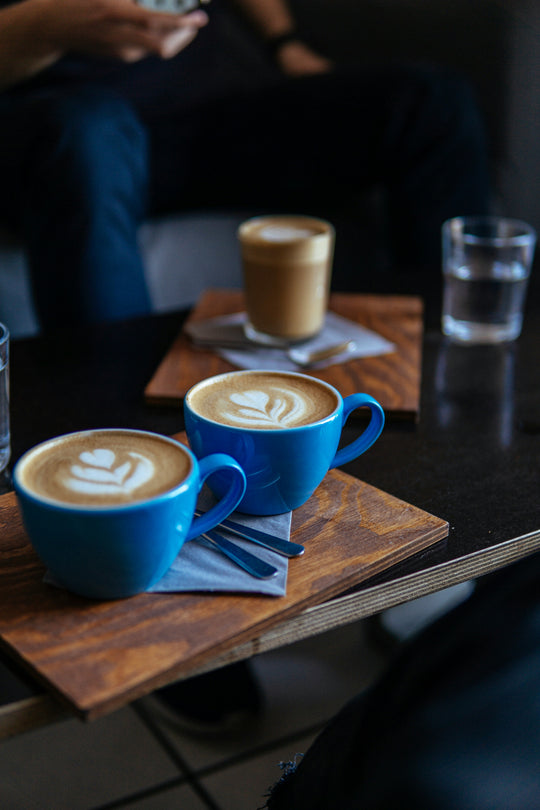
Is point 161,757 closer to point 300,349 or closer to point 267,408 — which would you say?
point 300,349

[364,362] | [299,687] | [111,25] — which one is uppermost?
[111,25]

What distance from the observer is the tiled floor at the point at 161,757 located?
93 centimetres

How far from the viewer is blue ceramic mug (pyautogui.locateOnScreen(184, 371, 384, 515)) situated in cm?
50

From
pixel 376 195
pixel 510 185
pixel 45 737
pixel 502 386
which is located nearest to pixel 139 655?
pixel 502 386

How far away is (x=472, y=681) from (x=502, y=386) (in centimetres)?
60

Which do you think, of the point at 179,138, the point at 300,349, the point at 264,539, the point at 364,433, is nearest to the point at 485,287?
the point at 300,349

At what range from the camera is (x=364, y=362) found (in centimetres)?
86

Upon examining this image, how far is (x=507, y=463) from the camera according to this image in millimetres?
667

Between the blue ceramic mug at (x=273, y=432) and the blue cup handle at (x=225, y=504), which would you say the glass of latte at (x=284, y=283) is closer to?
the blue ceramic mug at (x=273, y=432)

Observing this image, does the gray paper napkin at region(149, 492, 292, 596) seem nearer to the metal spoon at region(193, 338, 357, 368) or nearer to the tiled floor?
the metal spoon at region(193, 338, 357, 368)

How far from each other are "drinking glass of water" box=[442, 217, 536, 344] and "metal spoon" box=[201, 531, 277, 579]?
0.54 metres

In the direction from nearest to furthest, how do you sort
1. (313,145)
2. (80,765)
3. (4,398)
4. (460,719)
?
(460,719), (4,398), (80,765), (313,145)

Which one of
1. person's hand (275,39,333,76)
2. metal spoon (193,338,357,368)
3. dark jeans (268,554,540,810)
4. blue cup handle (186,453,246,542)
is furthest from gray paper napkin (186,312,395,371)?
person's hand (275,39,333,76)

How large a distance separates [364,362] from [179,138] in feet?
Answer: 3.25
